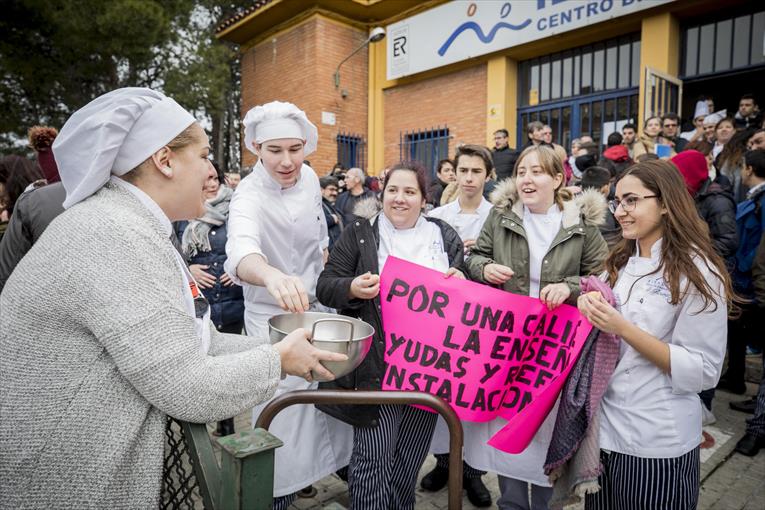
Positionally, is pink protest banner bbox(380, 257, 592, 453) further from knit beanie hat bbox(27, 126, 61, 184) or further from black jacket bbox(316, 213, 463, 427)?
knit beanie hat bbox(27, 126, 61, 184)

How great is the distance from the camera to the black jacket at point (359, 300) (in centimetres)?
268

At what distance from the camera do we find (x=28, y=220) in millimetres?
2848

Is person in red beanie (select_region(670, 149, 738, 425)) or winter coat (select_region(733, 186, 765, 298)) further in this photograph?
winter coat (select_region(733, 186, 765, 298))

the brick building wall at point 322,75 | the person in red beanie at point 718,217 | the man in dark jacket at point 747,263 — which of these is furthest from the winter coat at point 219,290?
the brick building wall at point 322,75

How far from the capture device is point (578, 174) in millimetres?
7852

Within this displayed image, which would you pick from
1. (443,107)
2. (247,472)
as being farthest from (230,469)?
(443,107)

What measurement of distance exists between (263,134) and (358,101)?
1252cm

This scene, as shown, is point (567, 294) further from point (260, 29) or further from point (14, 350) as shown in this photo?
point (260, 29)

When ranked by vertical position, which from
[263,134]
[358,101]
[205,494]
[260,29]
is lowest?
[205,494]

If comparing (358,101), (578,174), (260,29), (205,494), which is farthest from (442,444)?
(260,29)

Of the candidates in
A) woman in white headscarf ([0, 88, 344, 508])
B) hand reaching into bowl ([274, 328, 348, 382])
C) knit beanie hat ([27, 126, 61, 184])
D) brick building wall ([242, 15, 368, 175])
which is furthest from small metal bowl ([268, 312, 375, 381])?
brick building wall ([242, 15, 368, 175])

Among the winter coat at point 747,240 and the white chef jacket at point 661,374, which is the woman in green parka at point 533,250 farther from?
the winter coat at point 747,240

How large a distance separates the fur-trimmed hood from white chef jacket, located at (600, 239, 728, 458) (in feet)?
2.05

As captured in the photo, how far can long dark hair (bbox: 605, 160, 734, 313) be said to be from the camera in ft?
6.67
